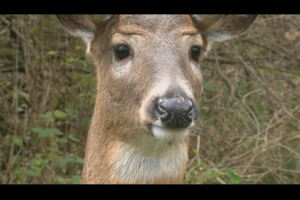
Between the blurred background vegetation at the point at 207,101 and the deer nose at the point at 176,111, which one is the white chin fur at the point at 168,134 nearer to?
the deer nose at the point at 176,111

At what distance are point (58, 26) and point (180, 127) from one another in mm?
4888

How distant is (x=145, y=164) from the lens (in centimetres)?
413

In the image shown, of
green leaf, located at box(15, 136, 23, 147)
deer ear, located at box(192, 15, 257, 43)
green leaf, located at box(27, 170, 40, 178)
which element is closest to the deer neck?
deer ear, located at box(192, 15, 257, 43)

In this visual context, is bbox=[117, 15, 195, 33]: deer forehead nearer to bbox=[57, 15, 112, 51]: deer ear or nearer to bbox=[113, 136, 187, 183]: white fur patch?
bbox=[57, 15, 112, 51]: deer ear

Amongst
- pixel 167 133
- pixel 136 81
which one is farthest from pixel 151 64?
pixel 167 133

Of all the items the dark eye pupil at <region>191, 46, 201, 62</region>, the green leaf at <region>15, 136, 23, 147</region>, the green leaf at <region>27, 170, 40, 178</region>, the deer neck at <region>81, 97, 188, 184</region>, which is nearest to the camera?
the deer neck at <region>81, 97, 188, 184</region>

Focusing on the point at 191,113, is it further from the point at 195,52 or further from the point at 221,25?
the point at 221,25

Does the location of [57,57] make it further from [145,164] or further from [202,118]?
[145,164]

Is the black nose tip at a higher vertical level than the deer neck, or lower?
higher

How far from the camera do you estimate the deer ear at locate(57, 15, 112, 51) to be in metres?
4.32

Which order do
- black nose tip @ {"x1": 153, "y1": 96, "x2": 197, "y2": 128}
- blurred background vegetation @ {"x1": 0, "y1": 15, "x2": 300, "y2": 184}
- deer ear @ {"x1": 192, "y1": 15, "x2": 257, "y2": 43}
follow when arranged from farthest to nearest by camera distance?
blurred background vegetation @ {"x1": 0, "y1": 15, "x2": 300, "y2": 184}
deer ear @ {"x1": 192, "y1": 15, "x2": 257, "y2": 43}
black nose tip @ {"x1": 153, "y1": 96, "x2": 197, "y2": 128}

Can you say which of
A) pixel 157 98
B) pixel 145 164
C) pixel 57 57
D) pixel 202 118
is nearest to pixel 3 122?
pixel 57 57

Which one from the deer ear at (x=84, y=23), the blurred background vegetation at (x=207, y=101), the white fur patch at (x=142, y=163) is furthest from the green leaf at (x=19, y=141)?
the white fur patch at (x=142, y=163)

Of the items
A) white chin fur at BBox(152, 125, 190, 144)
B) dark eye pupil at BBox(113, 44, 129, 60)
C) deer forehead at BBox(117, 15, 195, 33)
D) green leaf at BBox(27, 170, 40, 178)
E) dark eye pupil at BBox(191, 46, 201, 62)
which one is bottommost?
green leaf at BBox(27, 170, 40, 178)
